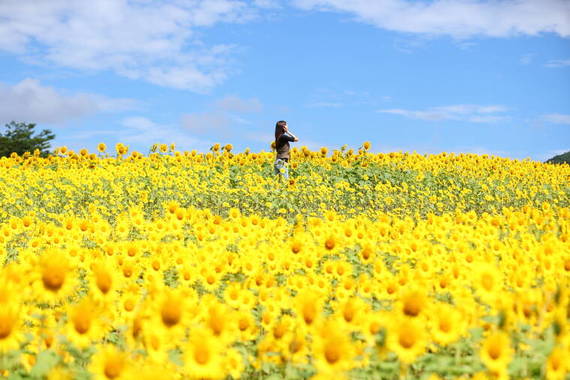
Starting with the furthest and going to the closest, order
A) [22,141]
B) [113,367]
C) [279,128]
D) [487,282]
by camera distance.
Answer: [22,141]
[279,128]
[487,282]
[113,367]

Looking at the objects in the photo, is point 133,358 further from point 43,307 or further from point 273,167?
Answer: point 273,167

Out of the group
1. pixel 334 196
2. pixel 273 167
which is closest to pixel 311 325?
pixel 334 196

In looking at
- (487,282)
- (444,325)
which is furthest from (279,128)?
(444,325)

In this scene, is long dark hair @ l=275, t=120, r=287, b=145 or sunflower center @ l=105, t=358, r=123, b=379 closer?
sunflower center @ l=105, t=358, r=123, b=379

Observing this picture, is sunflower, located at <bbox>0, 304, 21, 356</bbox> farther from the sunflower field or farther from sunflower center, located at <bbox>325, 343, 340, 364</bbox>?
sunflower center, located at <bbox>325, 343, 340, 364</bbox>

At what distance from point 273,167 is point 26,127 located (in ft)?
102

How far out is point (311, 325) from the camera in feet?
10.9

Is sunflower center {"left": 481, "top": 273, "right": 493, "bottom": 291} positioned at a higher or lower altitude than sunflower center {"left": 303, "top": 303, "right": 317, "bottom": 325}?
higher

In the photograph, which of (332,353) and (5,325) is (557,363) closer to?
→ (332,353)

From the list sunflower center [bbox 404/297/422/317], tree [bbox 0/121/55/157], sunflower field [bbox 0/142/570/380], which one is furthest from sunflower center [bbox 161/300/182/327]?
tree [bbox 0/121/55/157]

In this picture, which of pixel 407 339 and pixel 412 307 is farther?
pixel 412 307

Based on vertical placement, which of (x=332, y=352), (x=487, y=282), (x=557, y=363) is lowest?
(x=557, y=363)

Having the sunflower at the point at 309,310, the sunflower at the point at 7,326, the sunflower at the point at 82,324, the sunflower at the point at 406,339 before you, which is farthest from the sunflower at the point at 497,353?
the sunflower at the point at 7,326

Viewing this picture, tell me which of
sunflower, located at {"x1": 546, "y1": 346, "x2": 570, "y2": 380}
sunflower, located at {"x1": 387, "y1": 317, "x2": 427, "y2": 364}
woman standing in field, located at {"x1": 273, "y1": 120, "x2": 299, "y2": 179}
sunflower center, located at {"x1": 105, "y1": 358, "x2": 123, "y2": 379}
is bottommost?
sunflower, located at {"x1": 546, "y1": 346, "x2": 570, "y2": 380}
